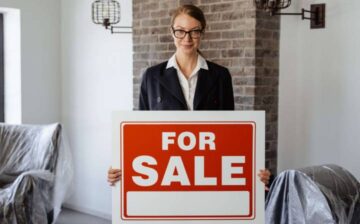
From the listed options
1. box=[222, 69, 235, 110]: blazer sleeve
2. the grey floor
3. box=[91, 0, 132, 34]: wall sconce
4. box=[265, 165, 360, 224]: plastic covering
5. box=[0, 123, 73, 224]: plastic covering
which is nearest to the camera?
box=[222, 69, 235, 110]: blazer sleeve

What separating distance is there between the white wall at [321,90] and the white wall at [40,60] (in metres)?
2.36

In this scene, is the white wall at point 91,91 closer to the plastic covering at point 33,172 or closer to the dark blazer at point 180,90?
the plastic covering at point 33,172

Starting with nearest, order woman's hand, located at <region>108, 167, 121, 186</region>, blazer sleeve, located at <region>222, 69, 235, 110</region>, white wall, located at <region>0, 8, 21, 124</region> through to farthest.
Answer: woman's hand, located at <region>108, 167, 121, 186</region> → blazer sleeve, located at <region>222, 69, 235, 110</region> → white wall, located at <region>0, 8, 21, 124</region>

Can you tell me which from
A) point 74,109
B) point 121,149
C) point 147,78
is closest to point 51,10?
point 74,109

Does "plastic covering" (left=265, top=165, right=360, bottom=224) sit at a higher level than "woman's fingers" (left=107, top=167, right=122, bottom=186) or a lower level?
lower

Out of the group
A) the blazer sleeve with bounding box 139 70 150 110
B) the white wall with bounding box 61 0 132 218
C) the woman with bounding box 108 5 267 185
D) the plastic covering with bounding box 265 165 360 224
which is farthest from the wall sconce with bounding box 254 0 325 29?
the white wall with bounding box 61 0 132 218

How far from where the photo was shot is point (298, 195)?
235 cm

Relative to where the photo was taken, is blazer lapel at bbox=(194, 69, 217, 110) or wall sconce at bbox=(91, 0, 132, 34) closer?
blazer lapel at bbox=(194, 69, 217, 110)

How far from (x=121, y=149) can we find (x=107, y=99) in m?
2.79

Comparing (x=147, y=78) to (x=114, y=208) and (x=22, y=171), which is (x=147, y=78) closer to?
(x=114, y=208)

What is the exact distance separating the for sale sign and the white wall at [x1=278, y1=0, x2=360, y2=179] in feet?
5.06

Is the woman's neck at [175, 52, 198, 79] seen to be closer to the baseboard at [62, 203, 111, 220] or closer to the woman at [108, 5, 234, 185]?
the woman at [108, 5, 234, 185]

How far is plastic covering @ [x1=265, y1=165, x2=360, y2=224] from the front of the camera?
7.36 feet

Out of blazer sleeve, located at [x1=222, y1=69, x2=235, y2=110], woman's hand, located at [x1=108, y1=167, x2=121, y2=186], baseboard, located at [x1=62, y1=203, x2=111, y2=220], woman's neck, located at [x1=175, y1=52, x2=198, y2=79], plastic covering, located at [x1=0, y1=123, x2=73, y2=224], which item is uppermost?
woman's neck, located at [x1=175, y1=52, x2=198, y2=79]
